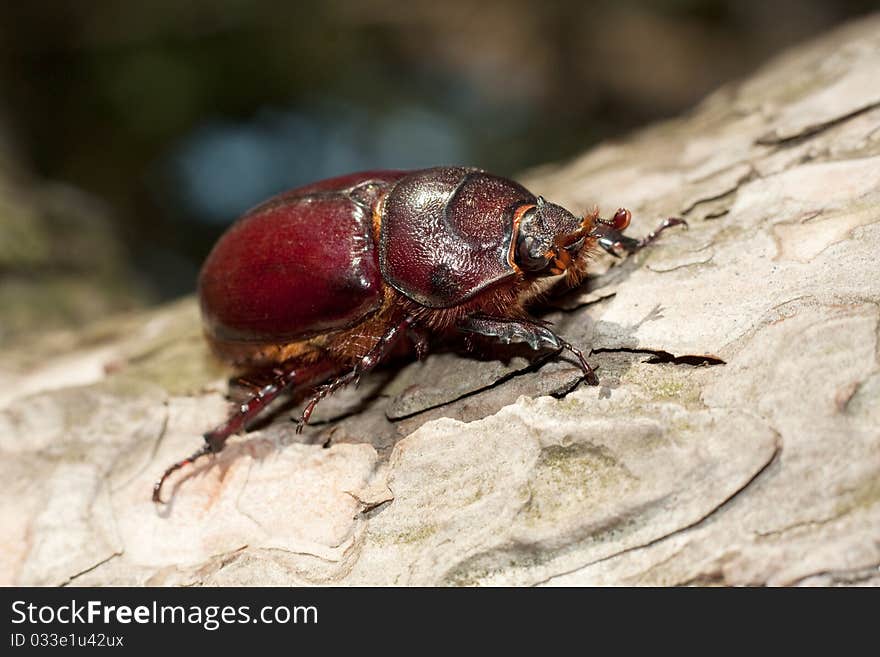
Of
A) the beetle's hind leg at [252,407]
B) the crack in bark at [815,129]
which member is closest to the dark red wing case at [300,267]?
the beetle's hind leg at [252,407]

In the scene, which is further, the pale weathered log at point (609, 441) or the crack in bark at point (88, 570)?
the crack in bark at point (88, 570)

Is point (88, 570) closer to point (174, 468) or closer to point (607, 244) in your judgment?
point (174, 468)

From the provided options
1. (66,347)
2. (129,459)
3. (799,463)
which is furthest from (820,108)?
(66,347)

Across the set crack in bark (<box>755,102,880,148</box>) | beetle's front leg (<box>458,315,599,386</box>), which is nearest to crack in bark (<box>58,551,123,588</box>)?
beetle's front leg (<box>458,315,599,386</box>)

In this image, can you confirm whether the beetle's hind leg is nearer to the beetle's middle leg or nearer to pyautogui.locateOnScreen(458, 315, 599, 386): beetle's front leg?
the beetle's middle leg

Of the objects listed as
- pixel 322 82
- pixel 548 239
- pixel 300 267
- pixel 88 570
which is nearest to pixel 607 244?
pixel 548 239

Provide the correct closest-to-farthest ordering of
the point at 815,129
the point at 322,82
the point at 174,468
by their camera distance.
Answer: the point at 174,468 < the point at 815,129 < the point at 322,82

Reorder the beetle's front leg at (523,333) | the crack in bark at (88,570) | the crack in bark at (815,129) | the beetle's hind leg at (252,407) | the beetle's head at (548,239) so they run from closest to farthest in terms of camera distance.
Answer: the beetle's front leg at (523,333), the crack in bark at (88,570), the beetle's head at (548,239), the beetle's hind leg at (252,407), the crack in bark at (815,129)

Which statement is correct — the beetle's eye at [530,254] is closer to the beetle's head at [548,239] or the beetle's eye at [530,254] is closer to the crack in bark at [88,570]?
the beetle's head at [548,239]
